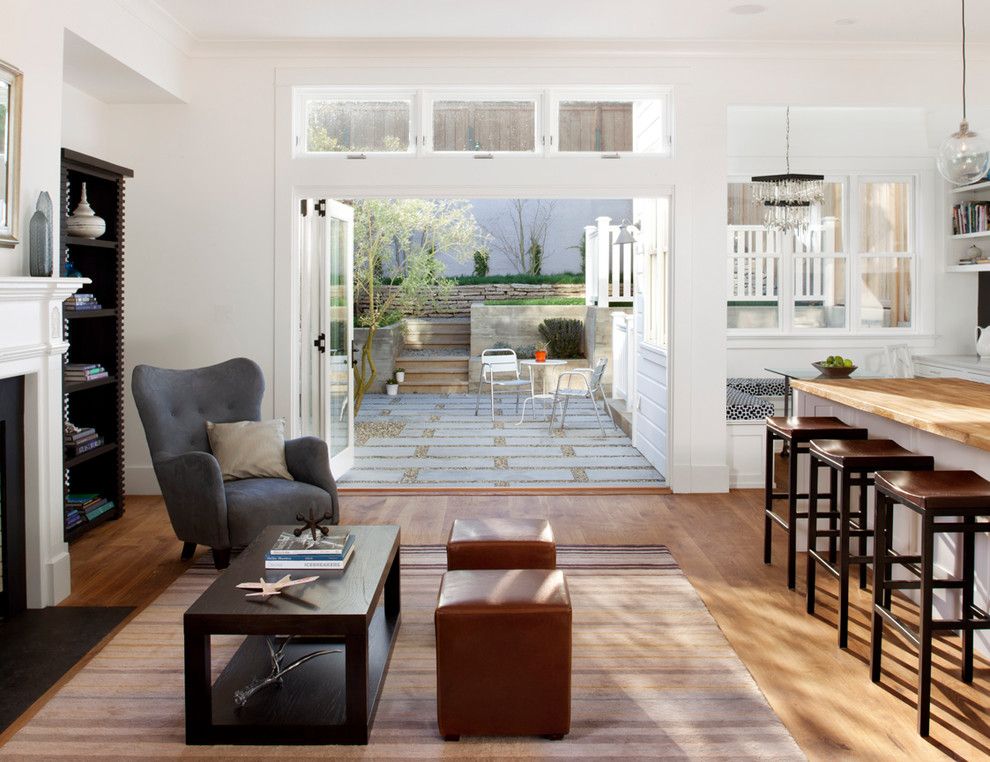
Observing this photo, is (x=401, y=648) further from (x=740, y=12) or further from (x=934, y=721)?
(x=740, y=12)

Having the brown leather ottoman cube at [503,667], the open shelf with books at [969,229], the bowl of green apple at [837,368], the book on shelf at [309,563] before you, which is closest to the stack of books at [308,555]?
Result: the book on shelf at [309,563]

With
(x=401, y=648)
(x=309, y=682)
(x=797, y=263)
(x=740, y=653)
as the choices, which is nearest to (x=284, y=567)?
(x=309, y=682)

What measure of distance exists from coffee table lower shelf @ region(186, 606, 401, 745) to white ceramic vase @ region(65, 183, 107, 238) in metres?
2.85

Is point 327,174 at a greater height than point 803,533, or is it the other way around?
point 327,174

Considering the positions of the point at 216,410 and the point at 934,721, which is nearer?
the point at 934,721

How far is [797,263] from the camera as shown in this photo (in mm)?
8438

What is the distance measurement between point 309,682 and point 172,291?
383 centimetres

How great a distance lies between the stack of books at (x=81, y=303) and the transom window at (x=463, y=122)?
1.64 metres

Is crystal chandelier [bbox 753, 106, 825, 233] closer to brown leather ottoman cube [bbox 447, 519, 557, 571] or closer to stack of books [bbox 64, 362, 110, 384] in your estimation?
brown leather ottoman cube [bbox 447, 519, 557, 571]

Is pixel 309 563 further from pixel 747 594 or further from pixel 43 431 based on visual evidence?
pixel 747 594

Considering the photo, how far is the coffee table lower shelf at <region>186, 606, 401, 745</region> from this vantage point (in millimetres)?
2787

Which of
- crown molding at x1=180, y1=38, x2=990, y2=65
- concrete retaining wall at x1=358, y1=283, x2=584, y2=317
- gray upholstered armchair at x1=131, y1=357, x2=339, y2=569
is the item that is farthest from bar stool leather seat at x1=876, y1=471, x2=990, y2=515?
concrete retaining wall at x1=358, y1=283, x2=584, y2=317

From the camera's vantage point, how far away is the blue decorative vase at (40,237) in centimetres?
402

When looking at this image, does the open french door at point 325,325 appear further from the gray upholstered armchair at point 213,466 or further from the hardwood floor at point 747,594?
the gray upholstered armchair at point 213,466
